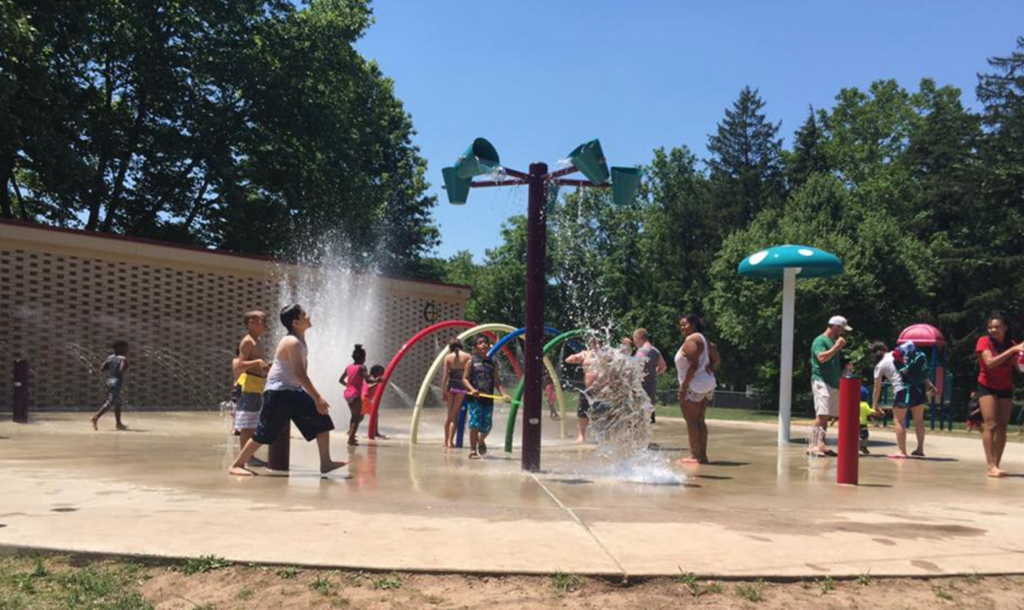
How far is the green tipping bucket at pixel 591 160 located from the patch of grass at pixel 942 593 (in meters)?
5.17

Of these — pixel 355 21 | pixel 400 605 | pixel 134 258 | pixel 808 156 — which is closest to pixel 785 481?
pixel 400 605

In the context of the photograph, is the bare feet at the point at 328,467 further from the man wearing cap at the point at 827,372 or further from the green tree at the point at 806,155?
the green tree at the point at 806,155

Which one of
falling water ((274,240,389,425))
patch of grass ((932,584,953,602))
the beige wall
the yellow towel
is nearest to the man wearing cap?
patch of grass ((932,584,953,602))

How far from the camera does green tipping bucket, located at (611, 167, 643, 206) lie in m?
8.84

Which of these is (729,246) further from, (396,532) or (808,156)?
(396,532)

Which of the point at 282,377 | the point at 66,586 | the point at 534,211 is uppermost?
the point at 534,211

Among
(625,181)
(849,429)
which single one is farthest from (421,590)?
(849,429)

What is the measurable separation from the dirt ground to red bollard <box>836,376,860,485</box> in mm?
3829

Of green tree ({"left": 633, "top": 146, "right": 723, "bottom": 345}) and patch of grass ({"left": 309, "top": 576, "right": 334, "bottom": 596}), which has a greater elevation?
green tree ({"left": 633, "top": 146, "right": 723, "bottom": 345})

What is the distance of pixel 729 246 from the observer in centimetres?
4125

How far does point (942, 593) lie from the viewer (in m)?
4.49

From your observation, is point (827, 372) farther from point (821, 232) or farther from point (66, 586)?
point (821, 232)

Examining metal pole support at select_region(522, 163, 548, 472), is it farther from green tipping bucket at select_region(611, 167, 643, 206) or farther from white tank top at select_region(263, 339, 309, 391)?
white tank top at select_region(263, 339, 309, 391)

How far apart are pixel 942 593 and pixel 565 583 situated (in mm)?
2022
